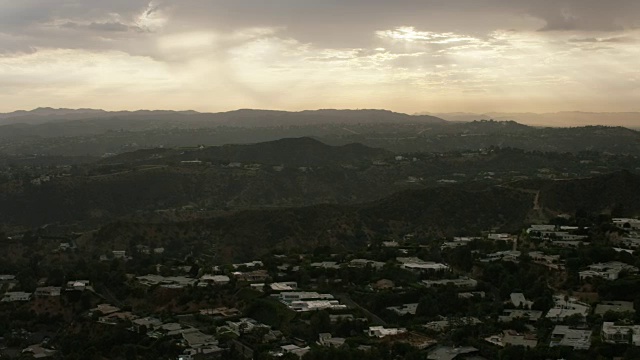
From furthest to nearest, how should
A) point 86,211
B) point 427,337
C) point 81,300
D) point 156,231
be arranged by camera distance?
point 86,211 → point 156,231 → point 81,300 → point 427,337

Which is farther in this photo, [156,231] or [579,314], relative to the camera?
[156,231]

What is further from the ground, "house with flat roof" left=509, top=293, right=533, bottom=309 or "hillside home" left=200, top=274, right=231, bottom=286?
"house with flat roof" left=509, top=293, right=533, bottom=309

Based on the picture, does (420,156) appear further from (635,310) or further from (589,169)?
(635,310)

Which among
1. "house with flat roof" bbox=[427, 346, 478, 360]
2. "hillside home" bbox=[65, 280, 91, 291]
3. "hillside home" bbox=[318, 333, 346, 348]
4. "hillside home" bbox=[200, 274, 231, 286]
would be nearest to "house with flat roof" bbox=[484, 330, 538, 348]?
"house with flat roof" bbox=[427, 346, 478, 360]

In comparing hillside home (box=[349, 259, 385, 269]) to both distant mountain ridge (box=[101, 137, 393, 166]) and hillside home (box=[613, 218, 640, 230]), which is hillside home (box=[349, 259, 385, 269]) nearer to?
hillside home (box=[613, 218, 640, 230])

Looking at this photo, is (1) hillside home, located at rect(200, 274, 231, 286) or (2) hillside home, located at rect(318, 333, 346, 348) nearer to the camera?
(2) hillside home, located at rect(318, 333, 346, 348)

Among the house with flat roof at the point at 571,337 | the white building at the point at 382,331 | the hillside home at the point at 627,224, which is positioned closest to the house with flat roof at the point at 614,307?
the house with flat roof at the point at 571,337

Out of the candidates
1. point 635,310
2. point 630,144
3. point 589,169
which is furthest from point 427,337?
point 630,144

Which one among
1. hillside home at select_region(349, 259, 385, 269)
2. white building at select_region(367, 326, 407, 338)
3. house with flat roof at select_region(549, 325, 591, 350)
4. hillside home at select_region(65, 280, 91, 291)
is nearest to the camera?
house with flat roof at select_region(549, 325, 591, 350)

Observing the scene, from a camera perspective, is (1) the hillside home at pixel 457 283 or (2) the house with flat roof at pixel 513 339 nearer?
(2) the house with flat roof at pixel 513 339

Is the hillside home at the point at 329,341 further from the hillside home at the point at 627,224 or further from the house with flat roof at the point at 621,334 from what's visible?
the hillside home at the point at 627,224

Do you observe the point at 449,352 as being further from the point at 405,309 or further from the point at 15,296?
the point at 15,296
